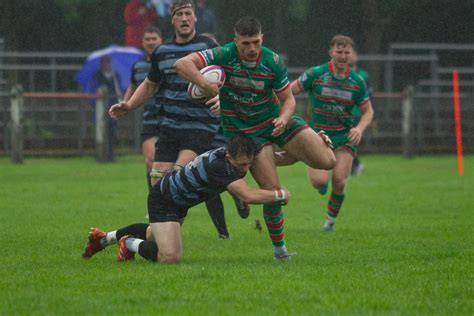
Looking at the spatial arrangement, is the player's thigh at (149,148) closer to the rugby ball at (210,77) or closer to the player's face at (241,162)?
the rugby ball at (210,77)

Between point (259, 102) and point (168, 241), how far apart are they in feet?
4.50

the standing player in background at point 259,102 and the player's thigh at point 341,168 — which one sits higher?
the standing player in background at point 259,102

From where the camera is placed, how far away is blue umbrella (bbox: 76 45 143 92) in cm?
2473

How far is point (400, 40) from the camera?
29312mm

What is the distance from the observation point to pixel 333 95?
12414 millimetres

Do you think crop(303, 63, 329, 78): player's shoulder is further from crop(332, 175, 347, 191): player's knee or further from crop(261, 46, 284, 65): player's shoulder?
crop(261, 46, 284, 65): player's shoulder

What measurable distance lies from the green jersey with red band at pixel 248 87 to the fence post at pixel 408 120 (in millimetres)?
17156

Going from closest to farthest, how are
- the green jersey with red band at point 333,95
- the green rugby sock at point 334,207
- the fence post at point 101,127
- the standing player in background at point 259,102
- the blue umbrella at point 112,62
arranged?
the standing player in background at point 259,102, the green rugby sock at point 334,207, the green jersey with red band at point 333,95, the fence post at point 101,127, the blue umbrella at point 112,62

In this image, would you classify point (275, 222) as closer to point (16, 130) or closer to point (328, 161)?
point (328, 161)

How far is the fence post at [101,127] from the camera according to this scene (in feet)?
79.7

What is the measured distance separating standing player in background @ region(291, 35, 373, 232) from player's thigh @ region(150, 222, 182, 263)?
11.2 feet

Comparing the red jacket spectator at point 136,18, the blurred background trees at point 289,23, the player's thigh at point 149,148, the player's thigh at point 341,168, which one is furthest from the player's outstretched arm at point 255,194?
the blurred background trees at point 289,23

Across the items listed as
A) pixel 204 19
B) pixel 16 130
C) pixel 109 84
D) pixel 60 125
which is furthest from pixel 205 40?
pixel 60 125

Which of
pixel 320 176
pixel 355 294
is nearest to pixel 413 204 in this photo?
pixel 320 176
